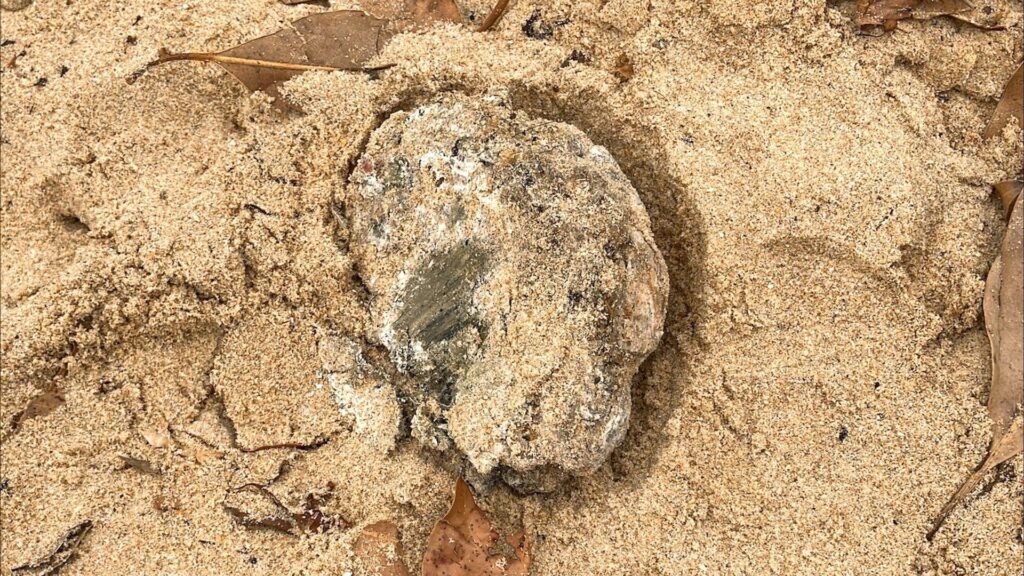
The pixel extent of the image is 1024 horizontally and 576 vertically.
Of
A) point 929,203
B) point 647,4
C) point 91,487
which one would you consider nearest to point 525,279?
point 647,4

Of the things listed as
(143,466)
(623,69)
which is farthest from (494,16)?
(143,466)

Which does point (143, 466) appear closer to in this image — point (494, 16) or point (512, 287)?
point (512, 287)

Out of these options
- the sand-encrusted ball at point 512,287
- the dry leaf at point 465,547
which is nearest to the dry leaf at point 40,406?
the sand-encrusted ball at point 512,287

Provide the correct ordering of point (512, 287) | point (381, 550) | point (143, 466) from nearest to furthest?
point (512, 287)
point (381, 550)
point (143, 466)

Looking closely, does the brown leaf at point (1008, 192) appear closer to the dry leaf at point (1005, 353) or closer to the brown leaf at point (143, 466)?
the dry leaf at point (1005, 353)

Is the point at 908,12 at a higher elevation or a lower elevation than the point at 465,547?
higher

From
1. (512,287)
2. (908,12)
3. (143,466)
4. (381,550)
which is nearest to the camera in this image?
(512,287)

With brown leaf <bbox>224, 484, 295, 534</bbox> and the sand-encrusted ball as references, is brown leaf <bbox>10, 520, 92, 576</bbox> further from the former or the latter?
the sand-encrusted ball

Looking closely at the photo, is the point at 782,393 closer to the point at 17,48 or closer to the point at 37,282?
the point at 37,282
